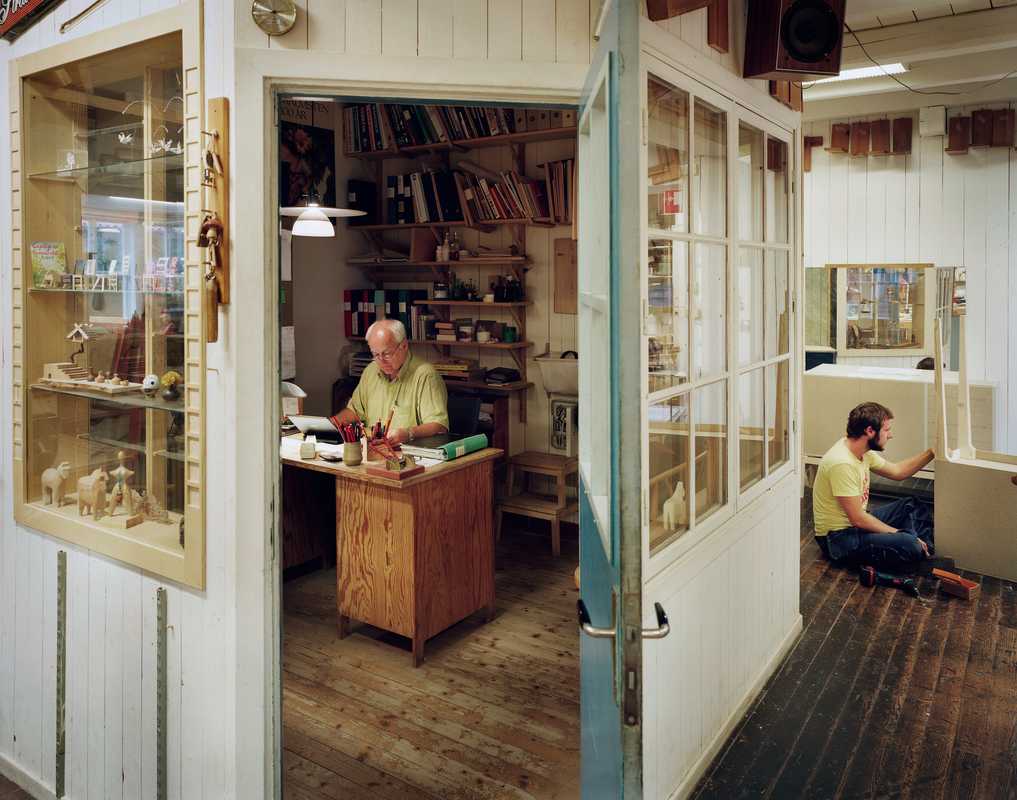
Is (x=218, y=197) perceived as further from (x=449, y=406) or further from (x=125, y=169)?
(x=449, y=406)

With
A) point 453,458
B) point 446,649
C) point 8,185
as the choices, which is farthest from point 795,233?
point 8,185

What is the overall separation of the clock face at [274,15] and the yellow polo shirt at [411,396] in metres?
2.43

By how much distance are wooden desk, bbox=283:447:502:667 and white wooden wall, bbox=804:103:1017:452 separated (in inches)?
185

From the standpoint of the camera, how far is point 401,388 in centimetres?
427

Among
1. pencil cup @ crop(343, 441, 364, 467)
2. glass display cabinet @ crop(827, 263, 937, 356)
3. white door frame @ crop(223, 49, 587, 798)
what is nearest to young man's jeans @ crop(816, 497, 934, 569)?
glass display cabinet @ crop(827, 263, 937, 356)

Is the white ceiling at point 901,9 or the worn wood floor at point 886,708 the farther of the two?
the white ceiling at point 901,9

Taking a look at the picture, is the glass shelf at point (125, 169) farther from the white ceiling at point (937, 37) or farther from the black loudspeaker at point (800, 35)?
the white ceiling at point (937, 37)

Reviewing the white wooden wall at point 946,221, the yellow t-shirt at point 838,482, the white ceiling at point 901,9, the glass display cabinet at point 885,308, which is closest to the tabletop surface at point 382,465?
the yellow t-shirt at point 838,482

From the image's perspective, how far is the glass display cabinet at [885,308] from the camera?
6590mm

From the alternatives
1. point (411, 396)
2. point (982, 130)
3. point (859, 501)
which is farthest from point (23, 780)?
point (982, 130)

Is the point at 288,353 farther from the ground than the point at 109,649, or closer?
farther from the ground

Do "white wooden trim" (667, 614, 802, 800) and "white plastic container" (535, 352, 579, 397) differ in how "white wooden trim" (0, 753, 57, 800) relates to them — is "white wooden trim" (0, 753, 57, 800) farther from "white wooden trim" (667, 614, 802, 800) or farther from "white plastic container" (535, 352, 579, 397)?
"white plastic container" (535, 352, 579, 397)

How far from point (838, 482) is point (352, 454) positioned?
114 inches

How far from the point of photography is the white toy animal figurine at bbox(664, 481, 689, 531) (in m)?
2.45
